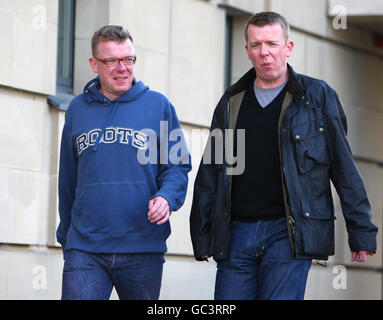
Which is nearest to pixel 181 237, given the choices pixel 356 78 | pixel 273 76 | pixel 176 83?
pixel 176 83

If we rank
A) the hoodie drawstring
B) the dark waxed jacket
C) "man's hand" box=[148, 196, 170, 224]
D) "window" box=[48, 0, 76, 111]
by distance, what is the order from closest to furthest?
"man's hand" box=[148, 196, 170, 224] < the dark waxed jacket < the hoodie drawstring < "window" box=[48, 0, 76, 111]

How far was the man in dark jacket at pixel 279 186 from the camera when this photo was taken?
219 inches

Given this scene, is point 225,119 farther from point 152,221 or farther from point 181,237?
point 181,237

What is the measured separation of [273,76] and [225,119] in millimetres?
385

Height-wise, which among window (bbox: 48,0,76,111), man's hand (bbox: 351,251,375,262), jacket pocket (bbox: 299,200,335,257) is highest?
window (bbox: 48,0,76,111)

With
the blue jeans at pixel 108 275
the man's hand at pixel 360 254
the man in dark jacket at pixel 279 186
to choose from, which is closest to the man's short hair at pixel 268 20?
the man in dark jacket at pixel 279 186

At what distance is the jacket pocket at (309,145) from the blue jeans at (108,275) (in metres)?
0.94

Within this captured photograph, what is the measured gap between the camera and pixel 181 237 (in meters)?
10.3

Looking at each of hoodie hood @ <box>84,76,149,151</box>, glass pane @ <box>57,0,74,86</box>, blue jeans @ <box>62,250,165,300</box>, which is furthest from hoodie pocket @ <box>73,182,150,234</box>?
glass pane @ <box>57,0,74,86</box>

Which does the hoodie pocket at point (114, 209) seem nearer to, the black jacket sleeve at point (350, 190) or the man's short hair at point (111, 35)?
the man's short hair at point (111, 35)

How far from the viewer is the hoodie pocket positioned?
5.59 m

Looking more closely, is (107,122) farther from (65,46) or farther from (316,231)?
(65,46)

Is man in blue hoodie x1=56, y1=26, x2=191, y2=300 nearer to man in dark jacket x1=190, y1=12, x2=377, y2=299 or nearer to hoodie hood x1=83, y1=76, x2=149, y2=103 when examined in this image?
hoodie hood x1=83, y1=76, x2=149, y2=103

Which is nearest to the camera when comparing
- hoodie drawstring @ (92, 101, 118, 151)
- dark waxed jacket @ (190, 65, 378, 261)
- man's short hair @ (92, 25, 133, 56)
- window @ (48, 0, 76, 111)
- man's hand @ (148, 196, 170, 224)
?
man's hand @ (148, 196, 170, 224)
